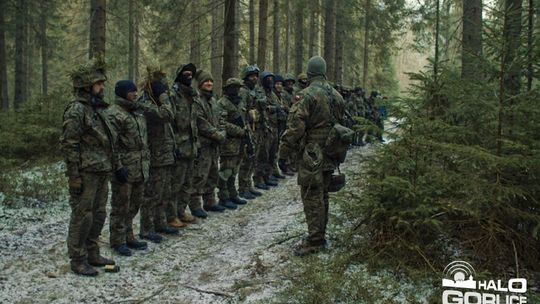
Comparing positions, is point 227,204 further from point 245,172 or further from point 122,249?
point 122,249

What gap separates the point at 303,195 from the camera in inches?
230

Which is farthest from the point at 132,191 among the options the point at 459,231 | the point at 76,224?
the point at 459,231

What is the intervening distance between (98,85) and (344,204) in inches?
131

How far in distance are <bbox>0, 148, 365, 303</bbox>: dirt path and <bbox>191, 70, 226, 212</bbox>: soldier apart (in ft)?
2.34

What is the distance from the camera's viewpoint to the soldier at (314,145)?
18.7ft

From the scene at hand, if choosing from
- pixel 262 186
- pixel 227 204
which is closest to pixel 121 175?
pixel 227 204

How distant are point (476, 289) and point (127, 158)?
14.1 feet

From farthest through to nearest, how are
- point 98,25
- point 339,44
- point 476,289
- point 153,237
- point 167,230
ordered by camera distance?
point 339,44
point 98,25
point 167,230
point 153,237
point 476,289

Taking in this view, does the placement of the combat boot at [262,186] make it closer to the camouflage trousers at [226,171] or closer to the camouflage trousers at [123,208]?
the camouflage trousers at [226,171]

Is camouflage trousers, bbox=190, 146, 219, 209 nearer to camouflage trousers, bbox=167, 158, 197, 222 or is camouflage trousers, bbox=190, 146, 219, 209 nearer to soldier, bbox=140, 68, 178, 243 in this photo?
camouflage trousers, bbox=167, 158, 197, 222

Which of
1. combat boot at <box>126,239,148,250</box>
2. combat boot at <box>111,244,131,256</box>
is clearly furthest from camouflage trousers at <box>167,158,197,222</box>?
combat boot at <box>111,244,131,256</box>

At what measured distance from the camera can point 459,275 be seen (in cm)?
445

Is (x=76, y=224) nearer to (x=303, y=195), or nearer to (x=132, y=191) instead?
(x=132, y=191)

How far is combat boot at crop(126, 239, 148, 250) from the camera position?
248 inches
